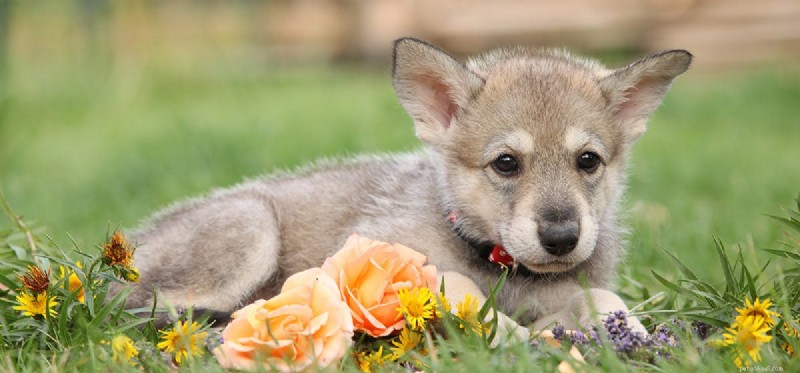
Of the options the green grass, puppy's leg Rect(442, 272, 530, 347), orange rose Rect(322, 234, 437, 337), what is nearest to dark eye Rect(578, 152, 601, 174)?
puppy's leg Rect(442, 272, 530, 347)

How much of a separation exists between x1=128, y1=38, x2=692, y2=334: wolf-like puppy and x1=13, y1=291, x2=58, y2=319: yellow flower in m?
0.42

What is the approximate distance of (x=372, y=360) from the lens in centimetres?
316

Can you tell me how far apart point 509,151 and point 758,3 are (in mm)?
11202

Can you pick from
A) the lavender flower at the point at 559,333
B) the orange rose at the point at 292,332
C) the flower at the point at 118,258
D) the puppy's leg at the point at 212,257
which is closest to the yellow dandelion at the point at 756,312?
the lavender flower at the point at 559,333

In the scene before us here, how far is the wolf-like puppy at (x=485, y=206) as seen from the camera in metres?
3.56

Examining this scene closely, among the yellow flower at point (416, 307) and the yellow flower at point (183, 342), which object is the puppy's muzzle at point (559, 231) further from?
the yellow flower at point (183, 342)

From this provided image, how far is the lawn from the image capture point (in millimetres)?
5367

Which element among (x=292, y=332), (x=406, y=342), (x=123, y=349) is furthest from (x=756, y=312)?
(x=123, y=349)

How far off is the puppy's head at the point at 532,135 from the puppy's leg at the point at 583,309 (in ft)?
0.50

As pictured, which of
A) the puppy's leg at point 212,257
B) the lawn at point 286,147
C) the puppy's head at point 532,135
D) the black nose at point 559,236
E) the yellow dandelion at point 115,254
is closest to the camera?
the yellow dandelion at point 115,254

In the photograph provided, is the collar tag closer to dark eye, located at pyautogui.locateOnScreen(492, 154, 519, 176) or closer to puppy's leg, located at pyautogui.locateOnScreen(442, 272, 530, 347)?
puppy's leg, located at pyautogui.locateOnScreen(442, 272, 530, 347)

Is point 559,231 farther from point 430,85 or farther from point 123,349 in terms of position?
point 123,349

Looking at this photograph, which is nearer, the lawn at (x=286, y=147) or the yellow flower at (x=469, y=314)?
the yellow flower at (x=469, y=314)

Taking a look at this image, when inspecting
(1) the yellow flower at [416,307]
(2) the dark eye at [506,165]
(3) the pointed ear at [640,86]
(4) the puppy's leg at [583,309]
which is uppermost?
(3) the pointed ear at [640,86]
